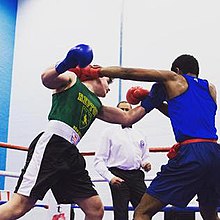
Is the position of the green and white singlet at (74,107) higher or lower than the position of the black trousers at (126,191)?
higher

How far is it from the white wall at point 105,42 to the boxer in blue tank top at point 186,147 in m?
2.18

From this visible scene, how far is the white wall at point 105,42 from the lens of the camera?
4.50 meters

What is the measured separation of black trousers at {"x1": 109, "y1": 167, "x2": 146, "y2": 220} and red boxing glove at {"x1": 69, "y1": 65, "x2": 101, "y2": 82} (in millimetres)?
813

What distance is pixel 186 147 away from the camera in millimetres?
2016

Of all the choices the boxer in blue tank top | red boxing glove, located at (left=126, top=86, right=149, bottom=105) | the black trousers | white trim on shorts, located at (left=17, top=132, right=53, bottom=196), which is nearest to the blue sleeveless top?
the boxer in blue tank top

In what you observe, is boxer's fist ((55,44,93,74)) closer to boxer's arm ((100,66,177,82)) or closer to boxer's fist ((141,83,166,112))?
boxer's arm ((100,66,177,82))

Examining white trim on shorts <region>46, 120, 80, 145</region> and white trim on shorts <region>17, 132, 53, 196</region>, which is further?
white trim on shorts <region>46, 120, 80, 145</region>

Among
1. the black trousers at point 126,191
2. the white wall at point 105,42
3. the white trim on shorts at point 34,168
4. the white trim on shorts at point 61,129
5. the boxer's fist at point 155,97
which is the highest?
the white wall at point 105,42

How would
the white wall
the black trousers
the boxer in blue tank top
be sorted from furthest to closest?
1. the white wall
2. the black trousers
3. the boxer in blue tank top

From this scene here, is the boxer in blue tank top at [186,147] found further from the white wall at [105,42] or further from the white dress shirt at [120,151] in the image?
the white wall at [105,42]

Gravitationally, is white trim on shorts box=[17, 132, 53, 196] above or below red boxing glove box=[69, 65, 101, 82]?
below

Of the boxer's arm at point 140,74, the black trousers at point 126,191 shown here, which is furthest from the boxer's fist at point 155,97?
the black trousers at point 126,191

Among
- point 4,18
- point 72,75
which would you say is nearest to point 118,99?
point 4,18

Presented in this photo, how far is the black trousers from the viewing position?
2.87m
